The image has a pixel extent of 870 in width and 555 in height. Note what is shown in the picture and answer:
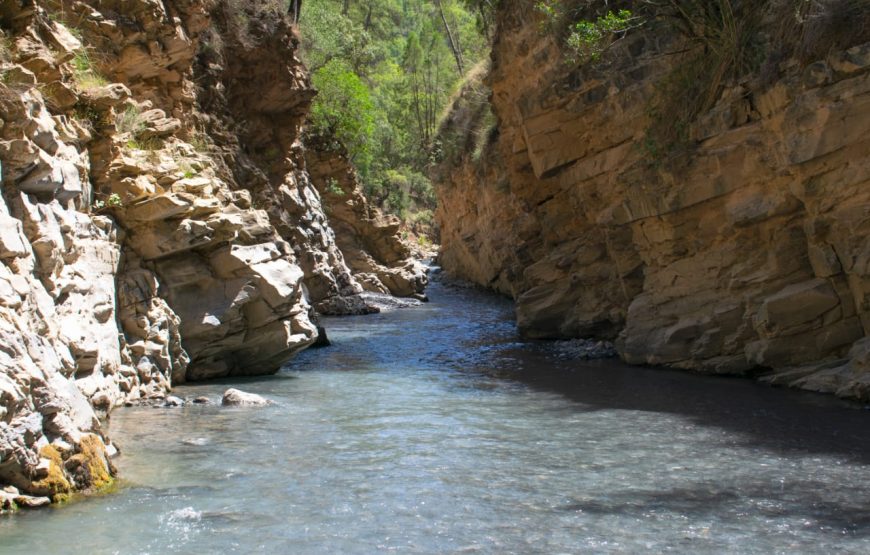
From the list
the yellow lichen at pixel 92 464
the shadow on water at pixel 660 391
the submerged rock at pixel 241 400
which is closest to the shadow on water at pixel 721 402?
the shadow on water at pixel 660 391

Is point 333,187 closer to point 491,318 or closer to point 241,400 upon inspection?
point 491,318

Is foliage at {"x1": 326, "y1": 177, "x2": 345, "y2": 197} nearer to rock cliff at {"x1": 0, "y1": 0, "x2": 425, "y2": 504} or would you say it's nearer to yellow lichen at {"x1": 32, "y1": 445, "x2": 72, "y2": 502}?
rock cliff at {"x1": 0, "y1": 0, "x2": 425, "y2": 504}

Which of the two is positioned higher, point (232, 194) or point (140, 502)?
point (232, 194)

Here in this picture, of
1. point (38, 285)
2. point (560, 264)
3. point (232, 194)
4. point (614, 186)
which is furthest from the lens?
point (560, 264)

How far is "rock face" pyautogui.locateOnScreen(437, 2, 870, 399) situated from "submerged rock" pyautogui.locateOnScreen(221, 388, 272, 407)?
281 inches

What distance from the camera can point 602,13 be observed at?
699 inches

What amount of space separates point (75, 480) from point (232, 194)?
28.5 ft

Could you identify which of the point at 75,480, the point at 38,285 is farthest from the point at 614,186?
the point at 75,480

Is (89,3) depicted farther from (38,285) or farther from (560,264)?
(560,264)

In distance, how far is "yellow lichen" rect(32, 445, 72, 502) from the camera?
6.94 metres

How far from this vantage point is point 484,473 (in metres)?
8.29

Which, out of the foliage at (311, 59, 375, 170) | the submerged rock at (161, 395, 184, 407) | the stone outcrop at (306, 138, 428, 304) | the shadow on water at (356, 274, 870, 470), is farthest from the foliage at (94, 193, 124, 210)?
the foliage at (311, 59, 375, 170)

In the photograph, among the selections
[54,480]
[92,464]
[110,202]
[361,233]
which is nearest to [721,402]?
[92,464]

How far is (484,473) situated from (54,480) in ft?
12.6
